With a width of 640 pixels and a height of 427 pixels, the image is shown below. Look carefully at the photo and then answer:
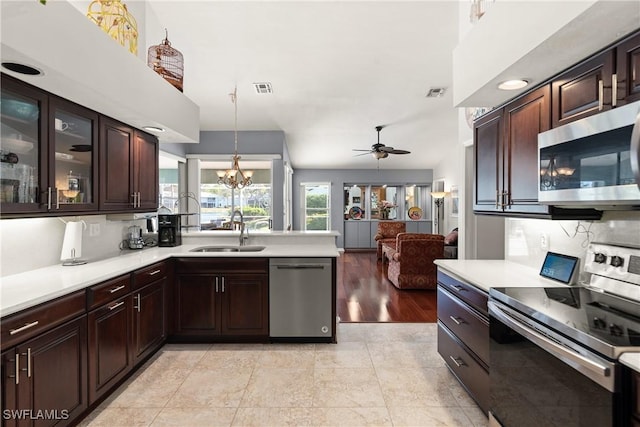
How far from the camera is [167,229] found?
3650 mm

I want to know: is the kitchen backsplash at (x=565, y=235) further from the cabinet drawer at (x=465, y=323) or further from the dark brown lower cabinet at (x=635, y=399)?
the dark brown lower cabinet at (x=635, y=399)

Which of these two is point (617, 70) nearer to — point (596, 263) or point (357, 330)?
point (596, 263)

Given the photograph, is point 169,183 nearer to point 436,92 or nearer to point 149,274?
point 149,274

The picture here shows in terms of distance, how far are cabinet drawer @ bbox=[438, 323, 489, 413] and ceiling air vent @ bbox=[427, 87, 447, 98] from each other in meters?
3.60

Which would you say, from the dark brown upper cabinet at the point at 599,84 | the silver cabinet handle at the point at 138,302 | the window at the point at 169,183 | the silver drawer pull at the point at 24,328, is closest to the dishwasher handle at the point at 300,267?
the silver cabinet handle at the point at 138,302

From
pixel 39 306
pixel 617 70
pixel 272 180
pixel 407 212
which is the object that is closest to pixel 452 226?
pixel 407 212

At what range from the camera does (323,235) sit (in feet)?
12.3

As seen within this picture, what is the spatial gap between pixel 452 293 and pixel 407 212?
781 centimetres

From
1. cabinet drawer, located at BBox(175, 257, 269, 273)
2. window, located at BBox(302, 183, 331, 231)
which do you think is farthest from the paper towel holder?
window, located at BBox(302, 183, 331, 231)

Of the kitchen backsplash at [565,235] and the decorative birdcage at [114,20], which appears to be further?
the decorative birdcage at [114,20]

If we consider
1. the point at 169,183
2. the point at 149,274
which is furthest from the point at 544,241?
the point at 169,183

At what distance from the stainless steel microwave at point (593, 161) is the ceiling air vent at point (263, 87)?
150 inches

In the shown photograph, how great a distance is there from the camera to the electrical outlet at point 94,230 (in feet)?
9.41

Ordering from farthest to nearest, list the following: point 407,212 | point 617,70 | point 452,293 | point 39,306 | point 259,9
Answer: point 407,212
point 259,9
point 452,293
point 39,306
point 617,70
